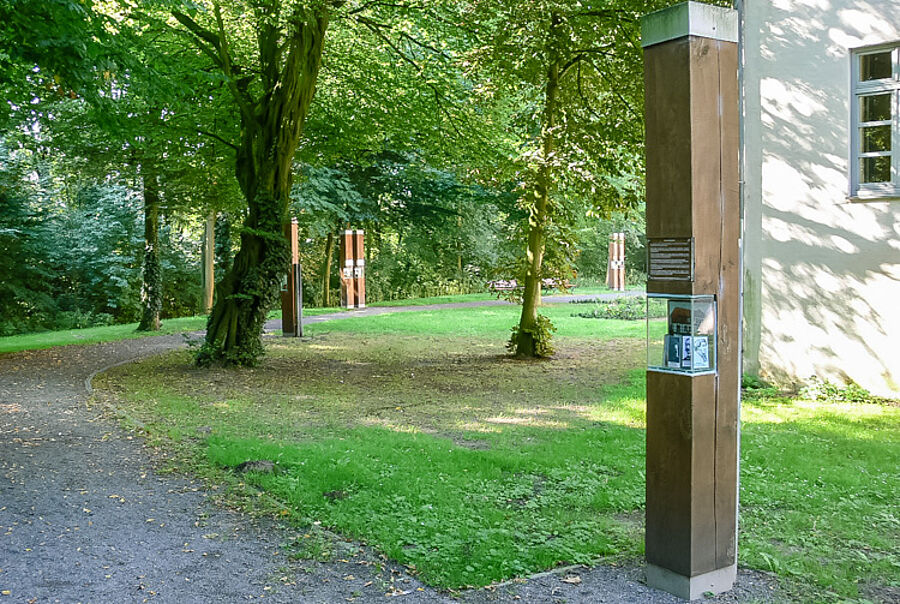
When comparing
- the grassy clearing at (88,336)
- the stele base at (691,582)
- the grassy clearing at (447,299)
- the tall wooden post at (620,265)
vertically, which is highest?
the tall wooden post at (620,265)

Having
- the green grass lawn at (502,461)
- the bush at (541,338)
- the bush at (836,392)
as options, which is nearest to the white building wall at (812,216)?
the bush at (836,392)

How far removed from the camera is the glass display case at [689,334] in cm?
436

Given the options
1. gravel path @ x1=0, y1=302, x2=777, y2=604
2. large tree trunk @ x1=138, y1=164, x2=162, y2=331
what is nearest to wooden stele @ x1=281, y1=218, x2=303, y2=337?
large tree trunk @ x1=138, y1=164, x2=162, y2=331

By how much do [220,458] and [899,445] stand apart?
243 inches

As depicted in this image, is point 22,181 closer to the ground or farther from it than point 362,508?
farther from it

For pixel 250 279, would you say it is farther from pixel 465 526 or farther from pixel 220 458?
pixel 465 526

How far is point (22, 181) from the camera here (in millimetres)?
25016

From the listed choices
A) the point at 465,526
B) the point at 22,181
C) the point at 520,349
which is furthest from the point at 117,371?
the point at 22,181

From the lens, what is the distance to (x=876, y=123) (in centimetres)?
1002

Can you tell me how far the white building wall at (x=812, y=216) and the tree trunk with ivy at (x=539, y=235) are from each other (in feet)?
12.4

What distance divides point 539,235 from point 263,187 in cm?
483

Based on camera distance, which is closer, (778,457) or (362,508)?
(362,508)

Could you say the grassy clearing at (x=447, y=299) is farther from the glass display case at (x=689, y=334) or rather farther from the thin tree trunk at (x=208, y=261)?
the glass display case at (x=689, y=334)

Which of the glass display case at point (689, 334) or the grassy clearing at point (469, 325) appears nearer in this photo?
the glass display case at point (689, 334)
